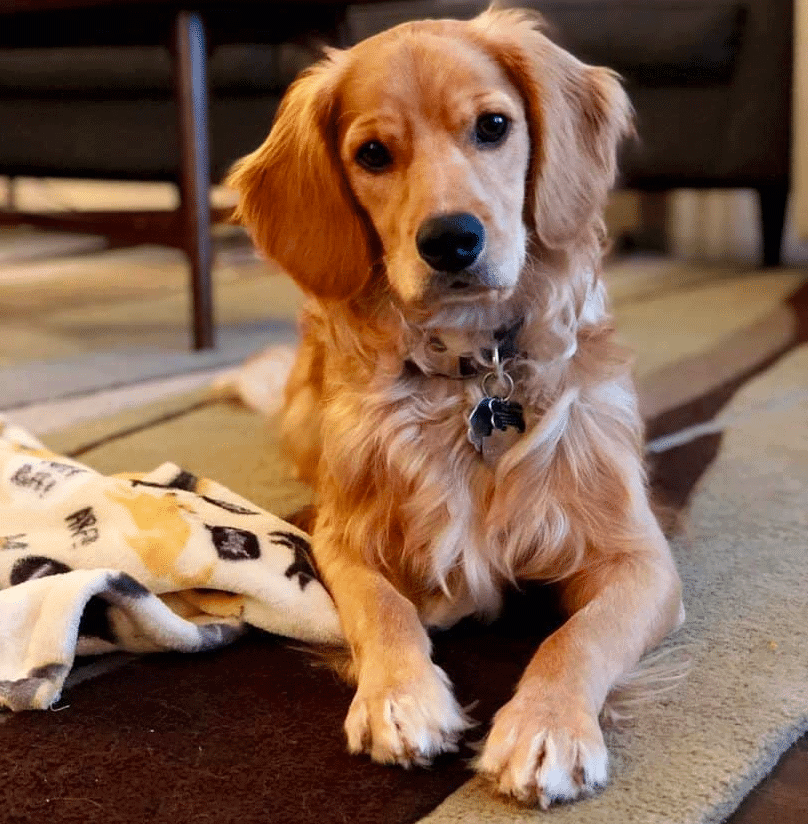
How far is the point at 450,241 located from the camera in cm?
122

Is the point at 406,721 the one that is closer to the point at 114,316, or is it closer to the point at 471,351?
the point at 471,351

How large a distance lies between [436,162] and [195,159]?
145cm

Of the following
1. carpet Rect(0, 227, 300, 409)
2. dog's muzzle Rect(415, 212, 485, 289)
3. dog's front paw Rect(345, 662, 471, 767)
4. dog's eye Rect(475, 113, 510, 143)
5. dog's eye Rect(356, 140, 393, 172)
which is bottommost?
carpet Rect(0, 227, 300, 409)

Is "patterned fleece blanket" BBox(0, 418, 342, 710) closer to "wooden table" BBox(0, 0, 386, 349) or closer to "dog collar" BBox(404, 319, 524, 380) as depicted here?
"dog collar" BBox(404, 319, 524, 380)

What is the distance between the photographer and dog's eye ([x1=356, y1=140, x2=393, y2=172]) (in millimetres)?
1341

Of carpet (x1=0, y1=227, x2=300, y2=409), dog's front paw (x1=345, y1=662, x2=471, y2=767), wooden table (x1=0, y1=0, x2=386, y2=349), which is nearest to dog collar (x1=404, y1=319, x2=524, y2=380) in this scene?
dog's front paw (x1=345, y1=662, x2=471, y2=767)

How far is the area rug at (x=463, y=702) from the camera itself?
0.98m

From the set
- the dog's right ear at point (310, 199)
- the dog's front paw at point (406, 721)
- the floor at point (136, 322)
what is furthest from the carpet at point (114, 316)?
the dog's front paw at point (406, 721)

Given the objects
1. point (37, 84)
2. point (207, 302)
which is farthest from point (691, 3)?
point (37, 84)

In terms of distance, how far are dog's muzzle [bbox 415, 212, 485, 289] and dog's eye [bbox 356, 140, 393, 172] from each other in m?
0.15

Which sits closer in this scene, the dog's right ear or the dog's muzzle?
the dog's muzzle

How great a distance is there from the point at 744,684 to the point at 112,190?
5.43m

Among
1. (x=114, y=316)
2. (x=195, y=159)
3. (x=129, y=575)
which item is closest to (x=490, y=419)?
(x=129, y=575)

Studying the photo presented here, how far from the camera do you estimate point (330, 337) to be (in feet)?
4.88
